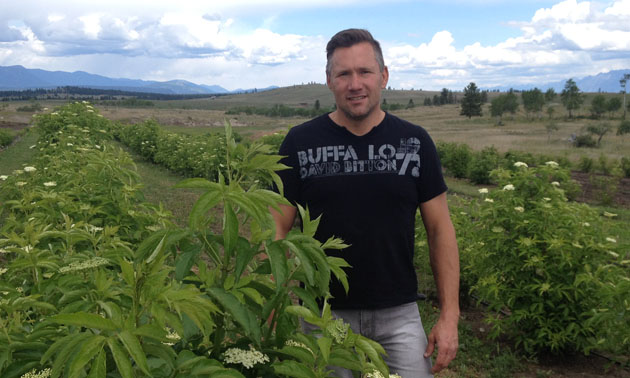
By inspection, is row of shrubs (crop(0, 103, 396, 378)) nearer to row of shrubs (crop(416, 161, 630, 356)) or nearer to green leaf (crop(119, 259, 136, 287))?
green leaf (crop(119, 259, 136, 287))

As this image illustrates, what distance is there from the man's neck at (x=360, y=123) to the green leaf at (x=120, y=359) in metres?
1.86

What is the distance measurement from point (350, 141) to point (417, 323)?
3.43 feet

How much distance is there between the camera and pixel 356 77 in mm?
2465

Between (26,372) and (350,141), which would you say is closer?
(26,372)

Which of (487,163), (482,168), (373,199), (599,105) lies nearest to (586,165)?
(487,163)

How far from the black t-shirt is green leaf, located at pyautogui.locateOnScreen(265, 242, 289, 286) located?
1216 mm

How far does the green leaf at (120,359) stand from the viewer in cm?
94

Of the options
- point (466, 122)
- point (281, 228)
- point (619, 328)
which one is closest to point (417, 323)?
point (281, 228)

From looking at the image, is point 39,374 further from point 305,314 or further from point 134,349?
point 305,314

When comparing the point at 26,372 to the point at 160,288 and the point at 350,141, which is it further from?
the point at 350,141

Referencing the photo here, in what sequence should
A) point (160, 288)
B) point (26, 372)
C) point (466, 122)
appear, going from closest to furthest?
point (160, 288) < point (26, 372) < point (466, 122)

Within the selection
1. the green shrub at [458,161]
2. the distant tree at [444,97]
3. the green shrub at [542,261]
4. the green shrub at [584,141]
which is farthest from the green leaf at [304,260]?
the distant tree at [444,97]

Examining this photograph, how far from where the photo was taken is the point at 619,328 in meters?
4.43

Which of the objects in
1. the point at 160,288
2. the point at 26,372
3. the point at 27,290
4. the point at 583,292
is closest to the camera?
the point at 160,288
